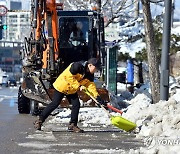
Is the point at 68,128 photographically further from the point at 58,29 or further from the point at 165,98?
the point at 58,29

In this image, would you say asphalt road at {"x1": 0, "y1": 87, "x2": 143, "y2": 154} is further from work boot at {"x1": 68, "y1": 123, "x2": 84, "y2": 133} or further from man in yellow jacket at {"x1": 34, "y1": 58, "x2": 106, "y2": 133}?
man in yellow jacket at {"x1": 34, "y1": 58, "x2": 106, "y2": 133}

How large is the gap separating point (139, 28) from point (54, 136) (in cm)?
4333

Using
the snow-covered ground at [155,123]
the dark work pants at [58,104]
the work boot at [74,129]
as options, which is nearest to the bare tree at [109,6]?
the snow-covered ground at [155,123]

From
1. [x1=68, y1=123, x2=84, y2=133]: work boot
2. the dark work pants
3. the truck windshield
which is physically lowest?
[x1=68, y1=123, x2=84, y2=133]: work boot

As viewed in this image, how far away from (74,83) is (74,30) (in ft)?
20.7

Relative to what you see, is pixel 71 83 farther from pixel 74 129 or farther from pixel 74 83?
pixel 74 129

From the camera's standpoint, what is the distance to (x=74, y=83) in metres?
12.6

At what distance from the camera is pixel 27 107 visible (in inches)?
746

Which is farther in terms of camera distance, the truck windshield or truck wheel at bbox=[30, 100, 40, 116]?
the truck windshield

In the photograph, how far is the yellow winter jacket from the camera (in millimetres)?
12578

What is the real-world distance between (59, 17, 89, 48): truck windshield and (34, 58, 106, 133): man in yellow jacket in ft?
19.1

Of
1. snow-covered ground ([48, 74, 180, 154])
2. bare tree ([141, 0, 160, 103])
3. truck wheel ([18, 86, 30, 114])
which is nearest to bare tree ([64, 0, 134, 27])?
truck wheel ([18, 86, 30, 114])

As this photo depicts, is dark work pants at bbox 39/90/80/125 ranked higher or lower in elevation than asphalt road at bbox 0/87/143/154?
higher

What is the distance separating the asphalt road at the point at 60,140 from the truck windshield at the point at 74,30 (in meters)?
4.69
